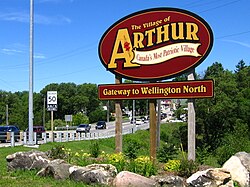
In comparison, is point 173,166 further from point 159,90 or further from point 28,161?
point 28,161

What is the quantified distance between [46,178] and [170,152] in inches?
143

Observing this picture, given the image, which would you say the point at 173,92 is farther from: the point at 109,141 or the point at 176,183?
the point at 109,141

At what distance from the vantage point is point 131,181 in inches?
358

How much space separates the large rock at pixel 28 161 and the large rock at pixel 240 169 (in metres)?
5.40

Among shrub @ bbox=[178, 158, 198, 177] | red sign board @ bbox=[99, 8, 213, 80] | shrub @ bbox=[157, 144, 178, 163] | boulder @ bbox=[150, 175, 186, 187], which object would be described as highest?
red sign board @ bbox=[99, 8, 213, 80]

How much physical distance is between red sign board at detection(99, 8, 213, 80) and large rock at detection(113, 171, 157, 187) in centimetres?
400

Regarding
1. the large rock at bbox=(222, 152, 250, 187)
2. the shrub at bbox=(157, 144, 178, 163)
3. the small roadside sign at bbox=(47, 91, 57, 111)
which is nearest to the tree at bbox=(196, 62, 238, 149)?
the small roadside sign at bbox=(47, 91, 57, 111)

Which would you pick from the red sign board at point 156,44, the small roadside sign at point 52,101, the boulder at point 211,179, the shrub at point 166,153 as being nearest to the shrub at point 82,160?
the shrub at point 166,153

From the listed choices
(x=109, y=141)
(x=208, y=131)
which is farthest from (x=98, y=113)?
(x=109, y=141)

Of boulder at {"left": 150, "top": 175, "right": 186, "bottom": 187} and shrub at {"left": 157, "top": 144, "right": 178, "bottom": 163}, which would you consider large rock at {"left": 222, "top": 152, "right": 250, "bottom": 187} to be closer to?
boulder at {"left": 150, "top": 175, "right": 186, "bottom": 187}

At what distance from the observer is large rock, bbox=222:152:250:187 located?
374 inches

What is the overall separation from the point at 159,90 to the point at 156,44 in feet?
4.93

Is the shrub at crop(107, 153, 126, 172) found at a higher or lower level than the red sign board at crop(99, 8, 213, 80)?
lower

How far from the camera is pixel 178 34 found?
39.2ft
